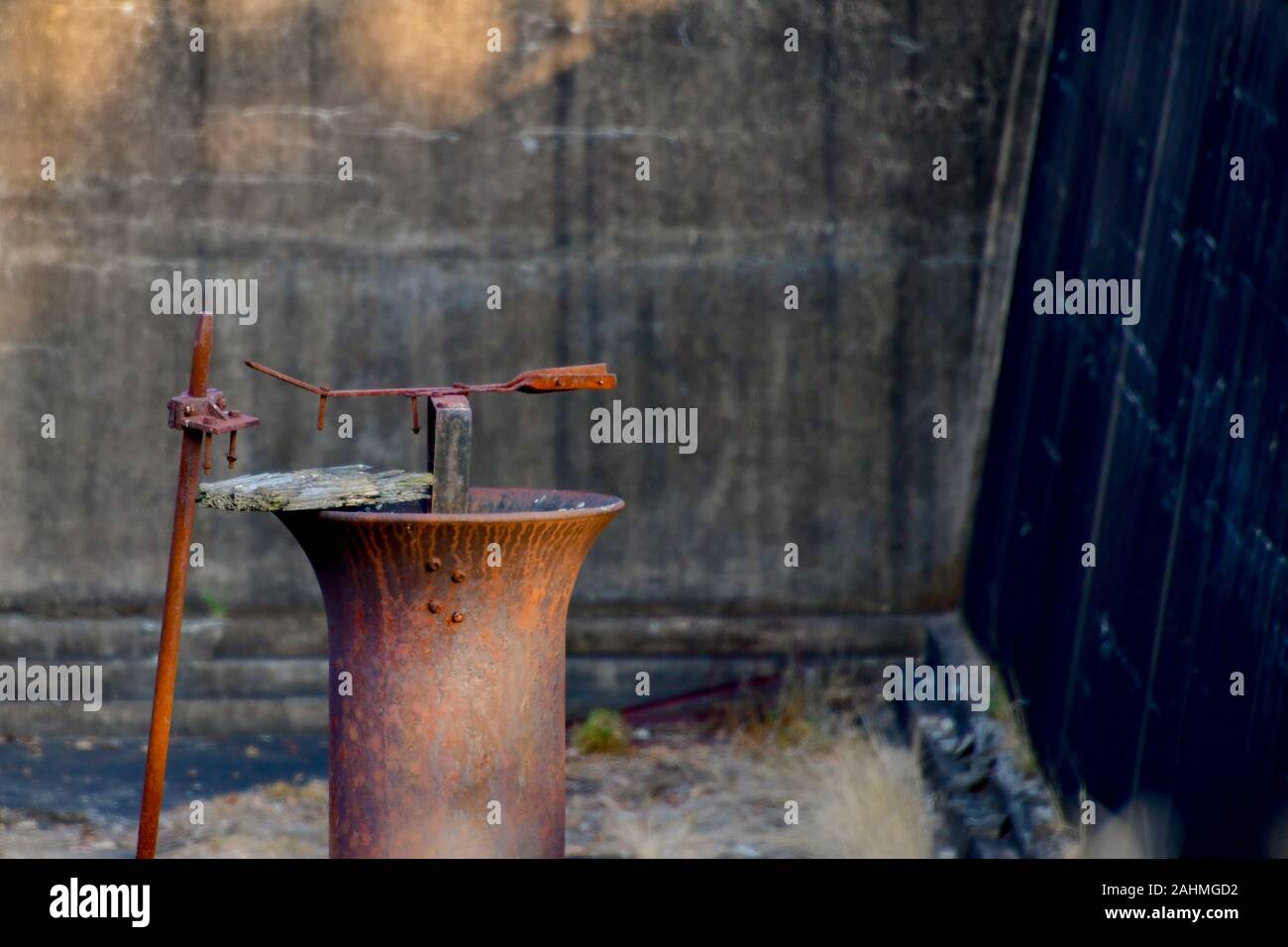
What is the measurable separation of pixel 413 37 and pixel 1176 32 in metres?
3.66

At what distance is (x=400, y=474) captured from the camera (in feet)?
14.8

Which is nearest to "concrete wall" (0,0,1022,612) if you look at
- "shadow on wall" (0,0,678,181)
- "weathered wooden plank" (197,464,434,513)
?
"shadow on wall" (0,0,678,181)

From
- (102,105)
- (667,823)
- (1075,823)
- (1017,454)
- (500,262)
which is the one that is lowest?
(667,823)

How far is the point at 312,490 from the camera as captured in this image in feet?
13.9

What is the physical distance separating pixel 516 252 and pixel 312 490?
348 centimetres

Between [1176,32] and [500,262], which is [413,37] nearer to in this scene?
[500,262]

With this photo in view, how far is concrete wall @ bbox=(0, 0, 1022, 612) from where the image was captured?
7391 mm

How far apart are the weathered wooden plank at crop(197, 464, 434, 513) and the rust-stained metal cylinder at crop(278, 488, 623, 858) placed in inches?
2.2

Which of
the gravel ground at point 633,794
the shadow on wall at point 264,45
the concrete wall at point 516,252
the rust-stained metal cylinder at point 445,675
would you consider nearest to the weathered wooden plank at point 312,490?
the rust-stained metal cylinder at point 445,675

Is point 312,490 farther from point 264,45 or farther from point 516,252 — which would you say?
point 264,45

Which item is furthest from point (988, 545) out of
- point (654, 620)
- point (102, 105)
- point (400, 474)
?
point (102, 105)

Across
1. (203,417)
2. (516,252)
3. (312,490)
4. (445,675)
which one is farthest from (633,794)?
(203,417)

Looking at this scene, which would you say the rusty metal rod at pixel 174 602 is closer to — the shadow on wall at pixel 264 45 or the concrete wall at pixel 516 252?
the concrete wall at pixel 516 252

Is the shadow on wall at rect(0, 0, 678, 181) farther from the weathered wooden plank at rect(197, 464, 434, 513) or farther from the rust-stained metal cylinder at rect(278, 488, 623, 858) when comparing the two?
the rust-stained metal cylinder at rect(278, 488, 623, 858)
